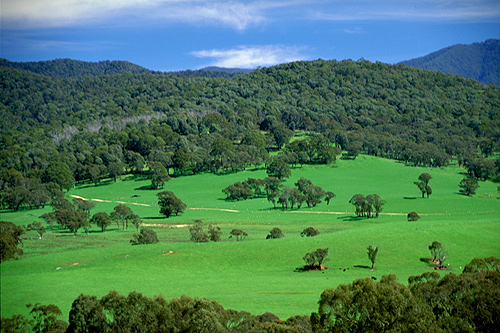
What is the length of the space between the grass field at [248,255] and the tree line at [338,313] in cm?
388

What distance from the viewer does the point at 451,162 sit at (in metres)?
159

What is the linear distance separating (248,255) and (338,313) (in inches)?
1115

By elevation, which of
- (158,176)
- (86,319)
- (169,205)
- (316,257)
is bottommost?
(316,257)

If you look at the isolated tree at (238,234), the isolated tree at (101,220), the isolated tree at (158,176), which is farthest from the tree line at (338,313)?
the isolated tree at (158,176)

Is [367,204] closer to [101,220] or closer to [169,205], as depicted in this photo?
[169,205]

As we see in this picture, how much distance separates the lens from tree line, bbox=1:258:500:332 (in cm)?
2231

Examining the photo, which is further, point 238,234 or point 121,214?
point 121,214

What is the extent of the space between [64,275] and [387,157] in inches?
5639

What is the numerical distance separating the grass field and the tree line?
388 centimetres

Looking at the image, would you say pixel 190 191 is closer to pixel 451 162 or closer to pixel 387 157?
pixel 387 157

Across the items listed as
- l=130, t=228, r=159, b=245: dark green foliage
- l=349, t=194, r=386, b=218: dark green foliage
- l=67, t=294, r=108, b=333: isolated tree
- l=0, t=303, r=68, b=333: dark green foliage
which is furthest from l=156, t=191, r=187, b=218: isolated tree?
l=67, t=294, r=108, b=333: isolated tree

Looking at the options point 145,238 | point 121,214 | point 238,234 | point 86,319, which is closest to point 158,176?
point 121,214

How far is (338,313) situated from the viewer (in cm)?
2323

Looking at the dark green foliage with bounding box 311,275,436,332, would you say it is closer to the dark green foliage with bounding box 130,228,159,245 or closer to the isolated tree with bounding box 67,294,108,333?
the isolated tree with bounding box 67,294,108,333
